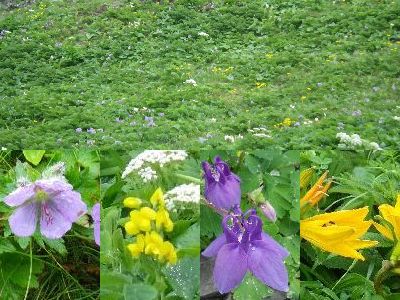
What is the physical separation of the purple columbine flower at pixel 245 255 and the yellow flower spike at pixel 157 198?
128 mm

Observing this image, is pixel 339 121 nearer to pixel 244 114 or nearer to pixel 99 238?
pixel 244 114

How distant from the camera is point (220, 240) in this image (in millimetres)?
1514

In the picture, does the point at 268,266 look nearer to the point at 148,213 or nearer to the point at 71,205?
the point at 148,213

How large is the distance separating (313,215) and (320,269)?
0.12m

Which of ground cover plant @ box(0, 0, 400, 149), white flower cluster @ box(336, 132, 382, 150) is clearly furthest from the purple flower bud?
ground cover plant @ box(0, 0, 400, 149)

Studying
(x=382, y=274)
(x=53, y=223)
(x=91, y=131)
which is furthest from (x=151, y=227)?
(x=91, y=131)

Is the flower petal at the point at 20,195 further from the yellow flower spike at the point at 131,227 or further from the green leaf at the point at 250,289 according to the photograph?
the green leaf at the point at 250,289

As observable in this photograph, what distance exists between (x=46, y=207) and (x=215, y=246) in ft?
1.19

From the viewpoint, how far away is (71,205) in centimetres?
162

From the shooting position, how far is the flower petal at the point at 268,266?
1.49 metres

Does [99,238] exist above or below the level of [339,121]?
above

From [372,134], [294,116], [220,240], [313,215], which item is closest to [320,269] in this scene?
[313,215]

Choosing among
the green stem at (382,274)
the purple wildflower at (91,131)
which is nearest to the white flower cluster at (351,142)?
the purple wildflower at (91,131)

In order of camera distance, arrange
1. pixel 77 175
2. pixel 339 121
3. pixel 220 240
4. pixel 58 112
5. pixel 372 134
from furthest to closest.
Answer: pixel 58 112 < pixel 339 121 < pixel 372 134 < pixel 77 175 < pixel 220 240
